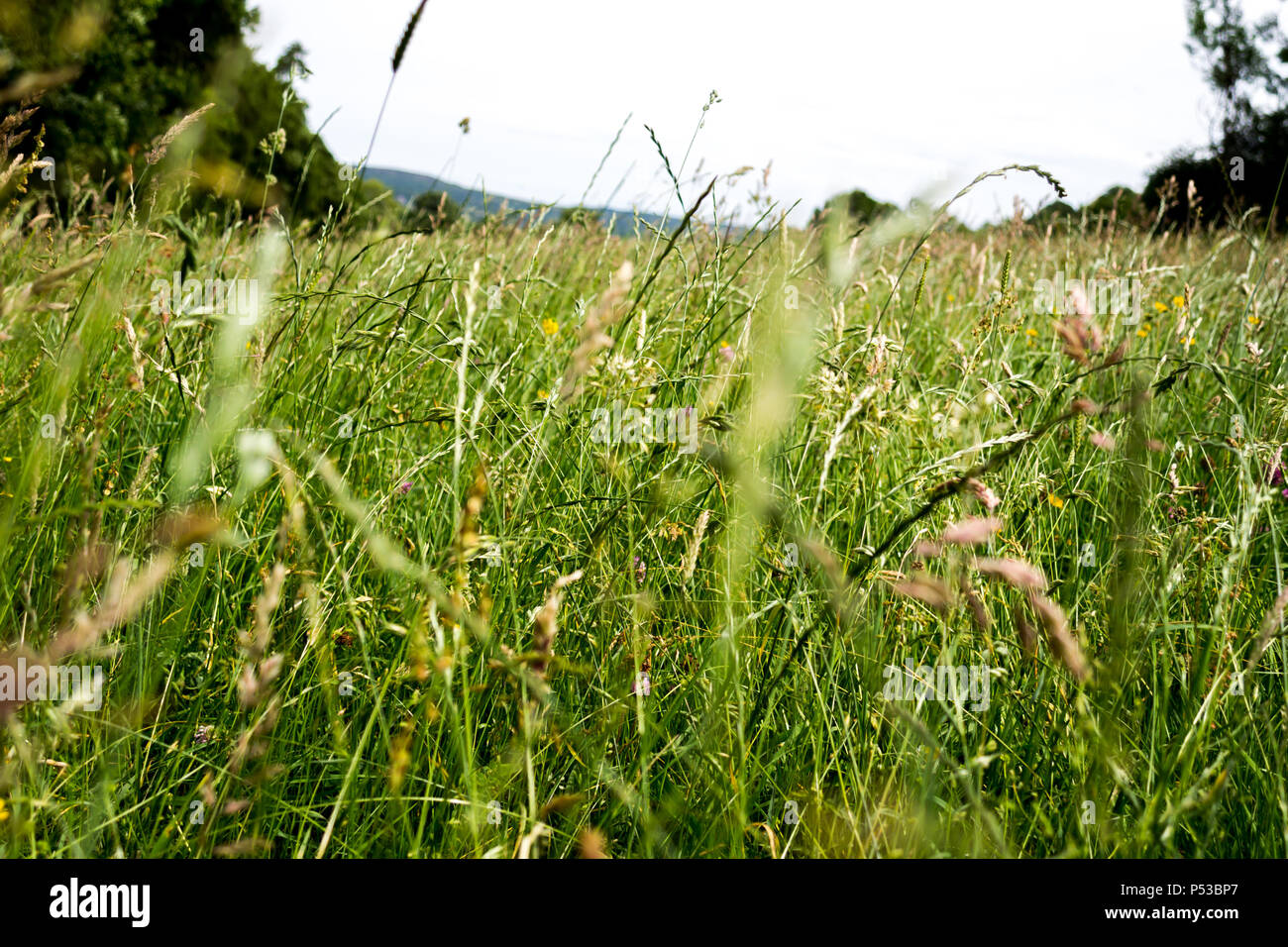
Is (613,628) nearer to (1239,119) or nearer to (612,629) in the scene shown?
(612,629)

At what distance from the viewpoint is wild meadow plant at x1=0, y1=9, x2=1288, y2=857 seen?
757 mm

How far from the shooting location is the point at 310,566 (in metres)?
1.18

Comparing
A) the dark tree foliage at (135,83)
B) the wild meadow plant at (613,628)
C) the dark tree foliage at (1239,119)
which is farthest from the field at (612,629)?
the dark tree foliage at (1239,119)

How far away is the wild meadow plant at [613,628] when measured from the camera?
757 mm

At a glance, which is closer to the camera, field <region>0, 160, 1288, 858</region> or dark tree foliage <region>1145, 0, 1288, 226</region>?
field <region>0, 160, 1288, 858</region>

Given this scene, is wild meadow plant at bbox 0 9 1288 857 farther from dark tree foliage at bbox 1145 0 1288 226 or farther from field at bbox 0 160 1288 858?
dark tree foliage at bbox 1145 0 1288 226

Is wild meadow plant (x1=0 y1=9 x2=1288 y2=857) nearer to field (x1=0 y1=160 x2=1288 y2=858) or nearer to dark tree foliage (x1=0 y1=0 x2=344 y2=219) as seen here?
field (x1=0 y1=160 x2=1288 y2=858)

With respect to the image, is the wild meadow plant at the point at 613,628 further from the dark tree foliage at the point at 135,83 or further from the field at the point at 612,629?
the dark tree foliage at the point at 135,83

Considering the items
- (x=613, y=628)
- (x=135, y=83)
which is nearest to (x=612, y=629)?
(x=613, y=628)

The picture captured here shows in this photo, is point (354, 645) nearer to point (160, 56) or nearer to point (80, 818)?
point (80, 818)

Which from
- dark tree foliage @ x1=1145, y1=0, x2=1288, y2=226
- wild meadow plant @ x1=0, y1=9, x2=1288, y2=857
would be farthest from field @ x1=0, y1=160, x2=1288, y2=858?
dark tree foliage @ x1=1145, y1=0, x2=1288, y2=226

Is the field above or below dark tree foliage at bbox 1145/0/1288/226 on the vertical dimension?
below

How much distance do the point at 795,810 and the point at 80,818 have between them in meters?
0.84

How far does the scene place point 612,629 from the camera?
116cm
